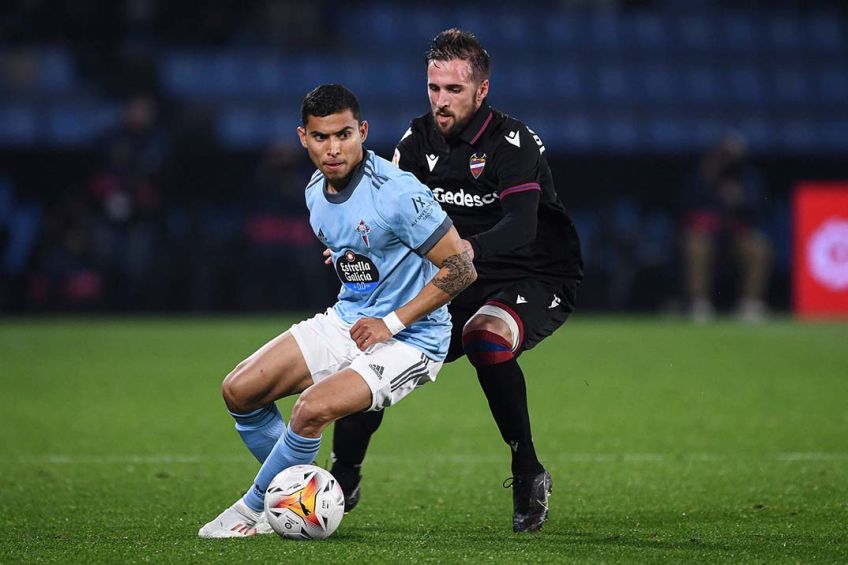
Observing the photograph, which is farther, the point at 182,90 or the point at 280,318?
the point at 182,90

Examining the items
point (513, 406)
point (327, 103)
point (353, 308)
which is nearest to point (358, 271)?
point (353, 308)

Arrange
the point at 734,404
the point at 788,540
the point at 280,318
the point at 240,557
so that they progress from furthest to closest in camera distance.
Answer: the point at 280,318, the point at 734,404, the point at 788,540, the point at 240,557

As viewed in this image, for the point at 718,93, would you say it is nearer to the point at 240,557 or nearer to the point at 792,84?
the point at 792,84

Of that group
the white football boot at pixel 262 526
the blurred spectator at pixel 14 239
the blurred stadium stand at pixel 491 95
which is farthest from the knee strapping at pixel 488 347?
the blurred spectator at pixel 14 239

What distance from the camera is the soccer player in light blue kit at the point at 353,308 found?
467 centimetres

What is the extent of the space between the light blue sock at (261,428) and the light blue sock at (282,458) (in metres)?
0.24

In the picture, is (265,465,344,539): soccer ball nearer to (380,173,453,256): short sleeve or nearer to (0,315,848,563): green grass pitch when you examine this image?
(0,315,848,563): green grass pitch

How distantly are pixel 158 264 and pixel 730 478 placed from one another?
961 centimetres

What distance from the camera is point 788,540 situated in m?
4.76

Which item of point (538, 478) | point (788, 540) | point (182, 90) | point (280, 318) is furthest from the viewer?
point (182, 90)

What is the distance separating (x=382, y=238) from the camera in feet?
15.6

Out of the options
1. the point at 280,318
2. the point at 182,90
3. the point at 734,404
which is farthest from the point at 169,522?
the point at 182,90

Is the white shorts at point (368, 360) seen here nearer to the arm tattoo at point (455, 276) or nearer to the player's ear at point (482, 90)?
the arm tattoo at point (455, 276)

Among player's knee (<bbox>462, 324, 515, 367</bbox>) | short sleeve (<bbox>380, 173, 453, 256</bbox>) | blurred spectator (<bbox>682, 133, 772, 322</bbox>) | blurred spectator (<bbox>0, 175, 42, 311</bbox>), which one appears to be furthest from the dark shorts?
blurred spectator (<bbox>0, 175, 42, 311</bbox>)
